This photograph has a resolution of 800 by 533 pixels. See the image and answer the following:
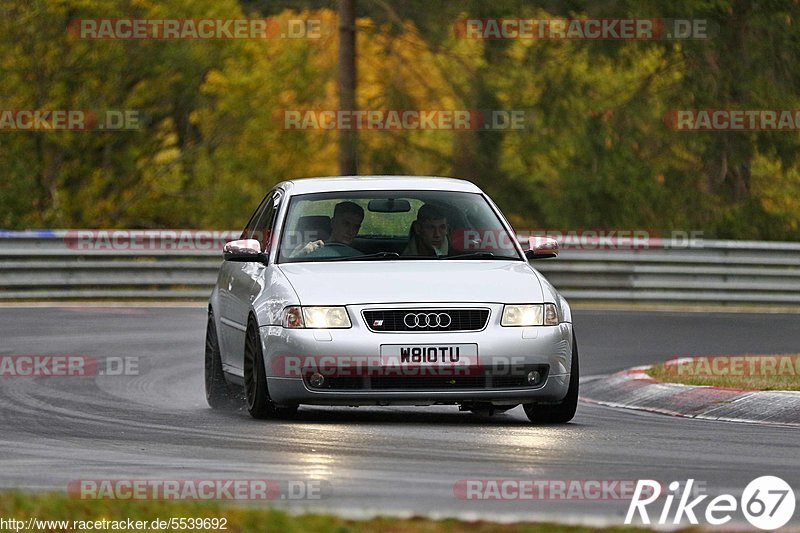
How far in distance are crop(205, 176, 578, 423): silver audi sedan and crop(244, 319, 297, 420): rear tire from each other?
10mm

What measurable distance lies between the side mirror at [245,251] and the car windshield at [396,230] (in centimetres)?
16

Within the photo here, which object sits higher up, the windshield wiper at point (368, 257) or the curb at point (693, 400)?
the windshield wiper at point (368, 257)

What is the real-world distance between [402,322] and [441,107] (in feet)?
89.3

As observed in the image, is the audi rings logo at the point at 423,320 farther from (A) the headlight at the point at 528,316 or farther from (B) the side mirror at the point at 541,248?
(B) the side mirror at the point at 541,248

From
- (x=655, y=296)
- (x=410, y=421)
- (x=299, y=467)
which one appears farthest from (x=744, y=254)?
(x=299, y=467)

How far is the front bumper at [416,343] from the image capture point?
10844 millimetres

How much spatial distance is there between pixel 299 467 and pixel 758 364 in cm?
732

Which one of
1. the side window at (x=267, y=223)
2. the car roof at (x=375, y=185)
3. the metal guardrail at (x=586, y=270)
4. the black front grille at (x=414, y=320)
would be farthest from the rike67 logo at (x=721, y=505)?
the metal guardrail at (x=586, y=270)

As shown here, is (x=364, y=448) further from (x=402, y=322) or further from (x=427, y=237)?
(x=427, y=237)

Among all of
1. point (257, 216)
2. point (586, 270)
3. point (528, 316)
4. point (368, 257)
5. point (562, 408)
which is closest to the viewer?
point (528, 316)

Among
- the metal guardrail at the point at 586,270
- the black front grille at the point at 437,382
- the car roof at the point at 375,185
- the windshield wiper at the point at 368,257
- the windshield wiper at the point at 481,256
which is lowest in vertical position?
the metal guardrail at the point at 586,270

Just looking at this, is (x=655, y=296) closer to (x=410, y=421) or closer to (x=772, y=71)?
(x=772, y=71)

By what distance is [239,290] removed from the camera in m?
12.4

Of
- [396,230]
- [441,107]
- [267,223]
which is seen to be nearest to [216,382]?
[267,223]
